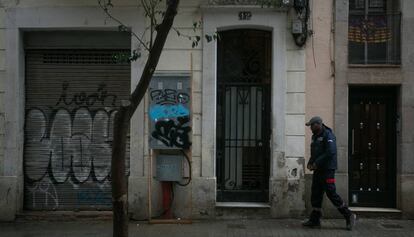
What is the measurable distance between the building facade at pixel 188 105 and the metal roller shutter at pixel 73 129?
19mm

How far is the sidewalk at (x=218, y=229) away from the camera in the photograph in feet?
31.7

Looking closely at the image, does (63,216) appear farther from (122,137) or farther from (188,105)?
(122,137)

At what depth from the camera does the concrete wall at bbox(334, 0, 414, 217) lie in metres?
10.7

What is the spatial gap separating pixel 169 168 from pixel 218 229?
142 cm

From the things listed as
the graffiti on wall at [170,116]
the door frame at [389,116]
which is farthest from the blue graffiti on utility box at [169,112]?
the door frame at [389,116]

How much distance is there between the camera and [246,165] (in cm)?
1126

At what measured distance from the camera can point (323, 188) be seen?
9977mm

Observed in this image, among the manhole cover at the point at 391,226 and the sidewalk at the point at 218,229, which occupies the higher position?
the manhole cover at the point at 391,226

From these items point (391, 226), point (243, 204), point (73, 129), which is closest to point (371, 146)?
point (391, 226)

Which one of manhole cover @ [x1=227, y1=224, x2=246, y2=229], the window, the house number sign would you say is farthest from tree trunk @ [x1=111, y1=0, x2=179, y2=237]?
the window

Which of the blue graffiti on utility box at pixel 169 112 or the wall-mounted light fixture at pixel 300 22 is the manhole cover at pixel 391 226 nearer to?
the wall-mounted light fixture at pixel 300 22

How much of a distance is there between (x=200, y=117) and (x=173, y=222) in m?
1.93

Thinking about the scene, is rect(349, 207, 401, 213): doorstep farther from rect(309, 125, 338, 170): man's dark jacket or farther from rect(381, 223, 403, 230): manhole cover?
rect(309, 125, 338, 170): man's dark jacket

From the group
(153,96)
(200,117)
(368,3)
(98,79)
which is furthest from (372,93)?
(98,79)
